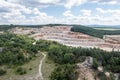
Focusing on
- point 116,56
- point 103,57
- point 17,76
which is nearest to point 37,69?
point 17,76

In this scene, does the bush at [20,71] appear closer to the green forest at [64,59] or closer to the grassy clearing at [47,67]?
the green forest at [64,59]

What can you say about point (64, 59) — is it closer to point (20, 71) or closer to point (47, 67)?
point (47, 67)

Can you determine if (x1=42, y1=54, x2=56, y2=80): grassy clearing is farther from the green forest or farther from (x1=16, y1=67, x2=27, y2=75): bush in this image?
(x1=16, y1=67, x2=27, y2=75): bush

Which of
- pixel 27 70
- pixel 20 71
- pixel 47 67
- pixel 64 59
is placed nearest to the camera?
pixel 20 71

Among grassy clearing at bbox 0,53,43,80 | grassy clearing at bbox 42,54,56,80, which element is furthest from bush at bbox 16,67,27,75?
grassy clearing at bbox 42,54,56,80

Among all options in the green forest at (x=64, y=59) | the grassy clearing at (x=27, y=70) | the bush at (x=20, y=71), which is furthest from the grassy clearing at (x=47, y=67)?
the bush at (x=20, y=71)

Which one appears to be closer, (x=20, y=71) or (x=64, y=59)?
(x=20, y=71)

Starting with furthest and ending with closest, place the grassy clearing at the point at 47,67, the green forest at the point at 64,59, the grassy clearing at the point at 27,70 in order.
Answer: the grassy clearing at the point at 27,70, the grassy clearing at the point at 47,67, the green forest at the point at 64,59

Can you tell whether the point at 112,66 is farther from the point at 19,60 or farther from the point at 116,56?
the point at 19,60

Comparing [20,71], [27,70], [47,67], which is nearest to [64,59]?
[47,67]
